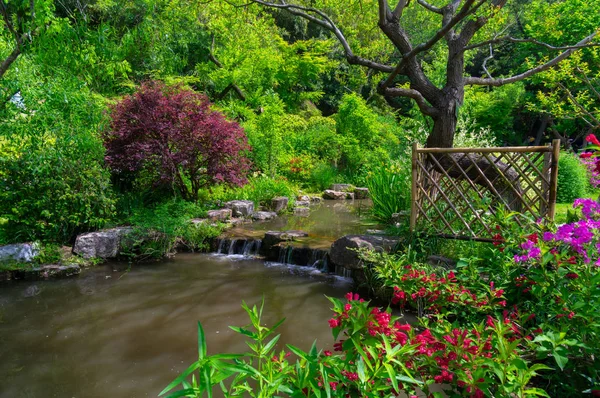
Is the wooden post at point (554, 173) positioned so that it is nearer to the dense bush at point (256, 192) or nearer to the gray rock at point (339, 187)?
the dense bush at point (256, 192)

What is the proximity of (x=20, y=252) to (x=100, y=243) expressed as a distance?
3.52ft

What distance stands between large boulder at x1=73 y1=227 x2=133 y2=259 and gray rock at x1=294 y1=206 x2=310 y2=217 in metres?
4.57

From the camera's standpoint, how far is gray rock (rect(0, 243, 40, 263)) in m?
5.64

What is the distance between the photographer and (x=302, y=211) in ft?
34.4

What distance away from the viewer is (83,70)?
12.8ft

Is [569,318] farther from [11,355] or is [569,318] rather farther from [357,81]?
[357,81]

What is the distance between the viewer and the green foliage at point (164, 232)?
257 inches

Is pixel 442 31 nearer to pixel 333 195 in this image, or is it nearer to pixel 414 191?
pixel 414 191

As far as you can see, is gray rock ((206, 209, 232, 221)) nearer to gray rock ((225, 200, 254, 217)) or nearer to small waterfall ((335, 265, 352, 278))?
gray rock ((225, 200, 254, 217))

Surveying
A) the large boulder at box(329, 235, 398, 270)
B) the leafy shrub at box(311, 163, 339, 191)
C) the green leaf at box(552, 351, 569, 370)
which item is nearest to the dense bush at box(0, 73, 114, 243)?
the large boulder at box(329, 235, 398, 270)

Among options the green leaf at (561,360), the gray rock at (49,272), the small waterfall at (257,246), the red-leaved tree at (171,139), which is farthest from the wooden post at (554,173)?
the gray rock at (49,272)

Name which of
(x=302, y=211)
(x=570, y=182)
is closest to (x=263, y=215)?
(x=302, y=211)

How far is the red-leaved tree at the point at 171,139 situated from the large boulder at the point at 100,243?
4.42ft

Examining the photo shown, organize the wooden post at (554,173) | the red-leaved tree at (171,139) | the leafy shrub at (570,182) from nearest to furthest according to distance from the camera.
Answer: the wooden post at (554,173) → the red-leaved tree at (171,139) → the leafy shrub at (570,182)
